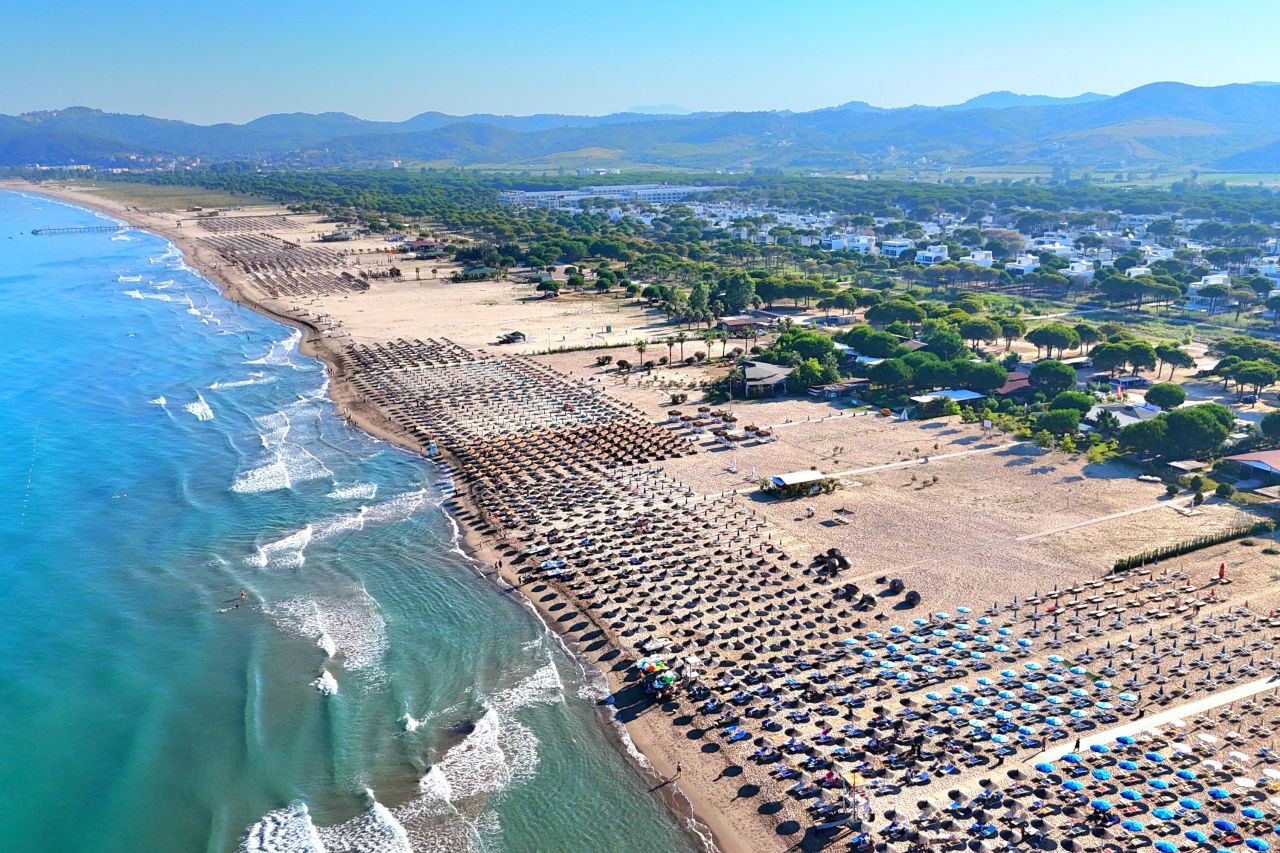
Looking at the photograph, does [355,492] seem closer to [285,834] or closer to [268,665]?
[268,665]

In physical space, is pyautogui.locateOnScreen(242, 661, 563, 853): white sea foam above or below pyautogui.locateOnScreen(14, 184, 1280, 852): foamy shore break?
below

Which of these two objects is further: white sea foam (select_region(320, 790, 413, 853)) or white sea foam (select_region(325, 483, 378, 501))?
white sea foam (select_region(325, 483, 378, 501))

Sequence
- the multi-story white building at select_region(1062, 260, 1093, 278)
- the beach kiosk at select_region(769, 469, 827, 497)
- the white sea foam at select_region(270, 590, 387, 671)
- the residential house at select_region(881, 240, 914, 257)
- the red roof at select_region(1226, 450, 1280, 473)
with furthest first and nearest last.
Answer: the residential house at select_region(881, 240, 914, 257), the multi-story white building at select_region(1062, 260, 1093, 278), the beach kiosk at select_region(769, 469, 827, 497), the red roof at select_region(1226, 450, 1280, 473), the white sea foam at select_region(270, 590, 387, 671)

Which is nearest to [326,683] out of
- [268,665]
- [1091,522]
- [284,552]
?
Result: [268,665]

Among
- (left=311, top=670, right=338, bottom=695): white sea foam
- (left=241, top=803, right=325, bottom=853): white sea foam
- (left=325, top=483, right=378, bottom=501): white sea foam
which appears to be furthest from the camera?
(left=325, top=483, right=378, bottom=501): white sea foam

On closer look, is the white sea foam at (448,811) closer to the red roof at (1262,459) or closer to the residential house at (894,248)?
the red roof at (1262,459)

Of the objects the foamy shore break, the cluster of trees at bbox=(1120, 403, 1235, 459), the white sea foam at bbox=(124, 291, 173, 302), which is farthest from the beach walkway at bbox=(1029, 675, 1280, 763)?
the white sea foam at bbox=(124, 291, 173, 302)

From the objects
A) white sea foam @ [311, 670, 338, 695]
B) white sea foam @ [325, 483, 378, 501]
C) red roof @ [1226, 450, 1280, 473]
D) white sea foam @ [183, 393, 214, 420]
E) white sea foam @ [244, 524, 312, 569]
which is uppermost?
white sea foam @ [183, 393, 214, 420]

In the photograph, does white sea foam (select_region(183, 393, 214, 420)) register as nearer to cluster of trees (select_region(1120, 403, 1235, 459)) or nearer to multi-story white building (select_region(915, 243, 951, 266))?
cluster of trees (select_region(1120, 403, 1235, 459))
